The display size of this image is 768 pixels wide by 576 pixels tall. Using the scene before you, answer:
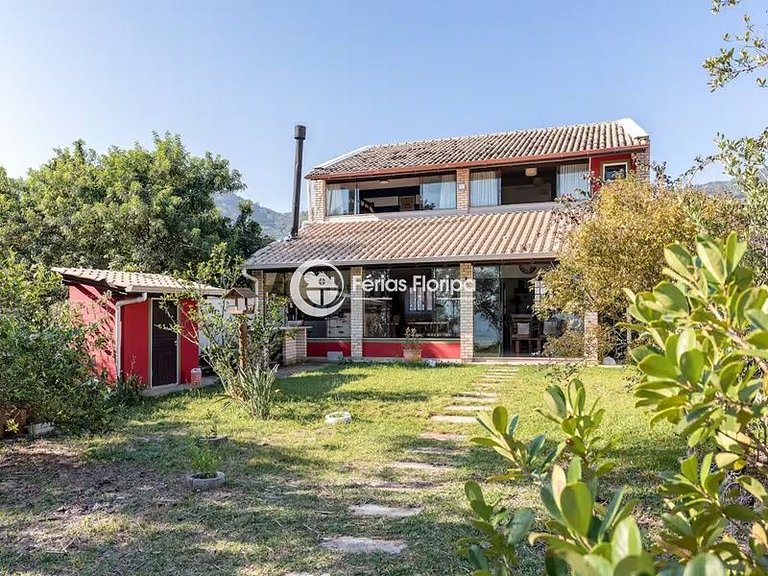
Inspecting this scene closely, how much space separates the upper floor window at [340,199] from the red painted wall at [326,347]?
5504 millimetres

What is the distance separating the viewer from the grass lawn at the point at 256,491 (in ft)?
13.8

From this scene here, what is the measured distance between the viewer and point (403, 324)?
59.0 feet

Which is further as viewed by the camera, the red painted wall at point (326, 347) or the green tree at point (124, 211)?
the green tree at point (124, 211)

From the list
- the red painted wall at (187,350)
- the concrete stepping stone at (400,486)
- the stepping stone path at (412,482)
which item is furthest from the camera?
the red painted wall at (187,350)

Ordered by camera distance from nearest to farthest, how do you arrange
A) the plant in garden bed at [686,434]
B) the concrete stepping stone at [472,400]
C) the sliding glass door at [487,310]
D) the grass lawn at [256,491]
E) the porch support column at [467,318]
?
the plant in garden bed at [686,434] → the grass lawn at [256,491] → the concrete stepping stone at [472,400] → the porch support column at [467,318] → the sliding glass door at [487,310]

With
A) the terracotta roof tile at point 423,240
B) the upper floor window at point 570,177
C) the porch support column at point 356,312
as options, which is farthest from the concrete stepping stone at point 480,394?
the upper floor window at point 570,177

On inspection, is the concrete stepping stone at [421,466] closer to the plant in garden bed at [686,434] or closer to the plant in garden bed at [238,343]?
the plant in garden bed at [238,343]

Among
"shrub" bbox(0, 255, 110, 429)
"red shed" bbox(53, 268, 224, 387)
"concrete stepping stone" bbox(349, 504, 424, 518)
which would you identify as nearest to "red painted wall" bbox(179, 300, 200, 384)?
"red shed" bbox(53, 268, 224, 387)

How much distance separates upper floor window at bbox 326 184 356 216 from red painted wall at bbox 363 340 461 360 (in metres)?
5.90

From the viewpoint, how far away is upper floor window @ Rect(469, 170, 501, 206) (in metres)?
19.2

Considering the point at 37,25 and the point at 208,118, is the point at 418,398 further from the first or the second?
the point at 208,118

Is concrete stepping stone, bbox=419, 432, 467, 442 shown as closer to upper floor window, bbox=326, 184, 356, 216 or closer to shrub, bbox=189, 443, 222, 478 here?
shrub, bbox=189, 443, 222, 478

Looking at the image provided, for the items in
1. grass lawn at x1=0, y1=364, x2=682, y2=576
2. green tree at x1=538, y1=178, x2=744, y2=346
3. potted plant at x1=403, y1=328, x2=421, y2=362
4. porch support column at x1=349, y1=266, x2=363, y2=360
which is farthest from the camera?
porch support column at x1=349, y1=266, x2=363, y2=360

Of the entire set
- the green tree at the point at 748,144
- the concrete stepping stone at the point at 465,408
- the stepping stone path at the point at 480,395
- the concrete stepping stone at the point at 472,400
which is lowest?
the concrete stepping stone at the point at 465,408
